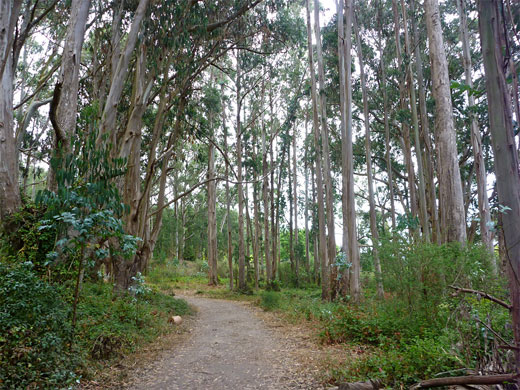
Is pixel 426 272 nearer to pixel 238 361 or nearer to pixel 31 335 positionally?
pixel 238 361

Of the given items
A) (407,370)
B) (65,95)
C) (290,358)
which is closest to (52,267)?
(65,95)

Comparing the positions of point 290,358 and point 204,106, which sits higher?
point 204,106

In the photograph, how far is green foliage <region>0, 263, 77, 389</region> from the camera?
9.98 feet

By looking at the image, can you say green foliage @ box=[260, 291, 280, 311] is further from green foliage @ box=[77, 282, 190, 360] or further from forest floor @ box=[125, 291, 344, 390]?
green foliage @ box=[77, 282, 190, 360]

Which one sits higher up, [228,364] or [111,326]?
[111,326]

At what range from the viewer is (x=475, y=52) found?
15227 millimetres

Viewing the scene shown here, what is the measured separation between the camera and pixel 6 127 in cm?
687

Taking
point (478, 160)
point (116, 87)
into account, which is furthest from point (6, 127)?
point (478, 160)

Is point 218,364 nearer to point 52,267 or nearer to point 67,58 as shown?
point 52,267

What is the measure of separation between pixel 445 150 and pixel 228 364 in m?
4.80

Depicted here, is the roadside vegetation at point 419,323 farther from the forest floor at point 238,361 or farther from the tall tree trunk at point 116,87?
the tall tree trunk at point 116,87

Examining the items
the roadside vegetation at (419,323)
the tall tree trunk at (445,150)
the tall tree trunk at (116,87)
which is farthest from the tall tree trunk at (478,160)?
the tall tree trunk at (116,87)

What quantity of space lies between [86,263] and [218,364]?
2.27m

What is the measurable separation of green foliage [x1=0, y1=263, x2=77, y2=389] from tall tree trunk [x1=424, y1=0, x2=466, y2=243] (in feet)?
17.1
